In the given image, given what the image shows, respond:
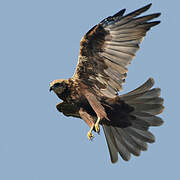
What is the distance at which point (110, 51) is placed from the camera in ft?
42.1

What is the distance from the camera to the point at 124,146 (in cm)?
1371

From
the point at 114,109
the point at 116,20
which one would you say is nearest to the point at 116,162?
the point at 114,109

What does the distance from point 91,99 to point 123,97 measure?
3.03 feet

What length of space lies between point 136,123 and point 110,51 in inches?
73.0

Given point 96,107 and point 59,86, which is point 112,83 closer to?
point 96,107

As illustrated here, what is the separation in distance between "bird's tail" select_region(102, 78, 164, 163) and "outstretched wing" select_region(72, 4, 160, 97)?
0.52m

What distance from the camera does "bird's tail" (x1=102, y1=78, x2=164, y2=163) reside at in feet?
42.9

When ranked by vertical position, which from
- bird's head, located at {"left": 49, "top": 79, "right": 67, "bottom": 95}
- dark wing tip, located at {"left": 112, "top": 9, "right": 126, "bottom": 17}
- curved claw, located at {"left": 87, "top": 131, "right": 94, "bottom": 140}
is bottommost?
curved claw, located at {"left": 87, "top": 131, "right": 94, "bottom": 140}

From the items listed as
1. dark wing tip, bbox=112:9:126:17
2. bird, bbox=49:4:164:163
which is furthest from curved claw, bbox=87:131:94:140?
dark wing tip, bbox=112:9:126:17

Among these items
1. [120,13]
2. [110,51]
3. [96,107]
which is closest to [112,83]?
[110,51]

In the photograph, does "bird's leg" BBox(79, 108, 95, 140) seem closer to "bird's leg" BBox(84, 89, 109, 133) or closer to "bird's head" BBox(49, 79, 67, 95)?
"bird's leg" BBox(84, 89, 109, 133)

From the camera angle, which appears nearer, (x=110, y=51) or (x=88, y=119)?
(x=88, y=119)

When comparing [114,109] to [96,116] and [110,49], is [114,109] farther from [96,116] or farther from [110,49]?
[110,49]

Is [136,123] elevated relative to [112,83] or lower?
lower
